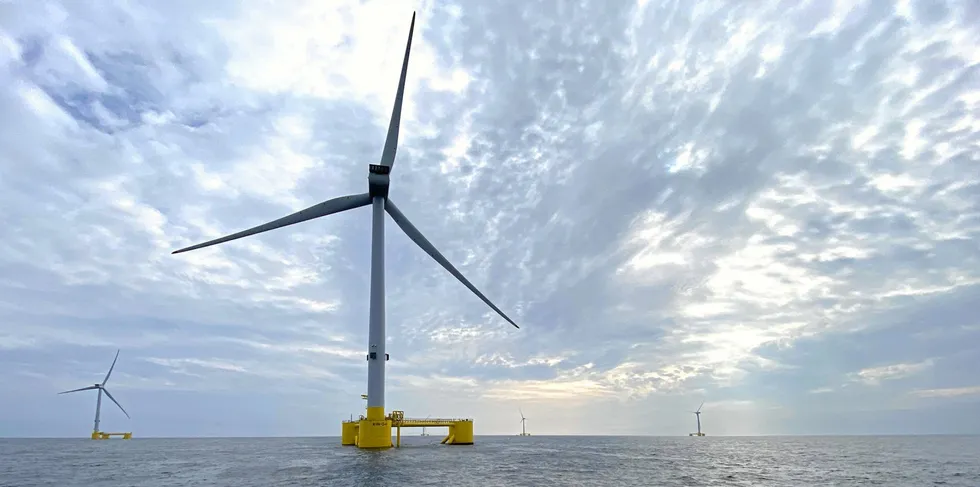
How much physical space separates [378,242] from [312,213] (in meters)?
12.6

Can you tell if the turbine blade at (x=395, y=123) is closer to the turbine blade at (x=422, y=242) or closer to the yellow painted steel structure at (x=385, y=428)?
the turbine blade at (x=422, y=242)

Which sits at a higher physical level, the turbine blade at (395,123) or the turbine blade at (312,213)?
the turbine blade at (395,123)

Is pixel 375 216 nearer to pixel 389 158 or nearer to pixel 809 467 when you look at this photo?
pixel 389 158

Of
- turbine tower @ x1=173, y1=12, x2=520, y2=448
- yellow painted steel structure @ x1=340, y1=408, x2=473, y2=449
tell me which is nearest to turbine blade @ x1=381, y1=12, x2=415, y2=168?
turbine tower @ x1=173, y1=12, x2=520, y2=448

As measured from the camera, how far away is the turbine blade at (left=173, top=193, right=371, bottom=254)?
95.2 metres

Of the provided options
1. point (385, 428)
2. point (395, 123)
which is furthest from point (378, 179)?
point (385, 428)

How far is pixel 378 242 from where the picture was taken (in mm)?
106000

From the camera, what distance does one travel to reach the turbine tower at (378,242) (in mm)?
99125

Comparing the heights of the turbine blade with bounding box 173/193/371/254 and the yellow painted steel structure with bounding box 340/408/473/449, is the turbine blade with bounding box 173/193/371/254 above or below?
above

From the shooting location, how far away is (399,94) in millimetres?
104062

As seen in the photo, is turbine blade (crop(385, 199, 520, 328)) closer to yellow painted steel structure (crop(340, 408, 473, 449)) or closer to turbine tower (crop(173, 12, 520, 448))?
turbine tower (crop(173, 12, 520, 448))

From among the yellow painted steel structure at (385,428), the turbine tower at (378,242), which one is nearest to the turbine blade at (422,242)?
the turbine tower at (378,242)

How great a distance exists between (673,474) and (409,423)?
57.3 meters

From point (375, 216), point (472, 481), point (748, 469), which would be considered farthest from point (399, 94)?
point (748, 469)
